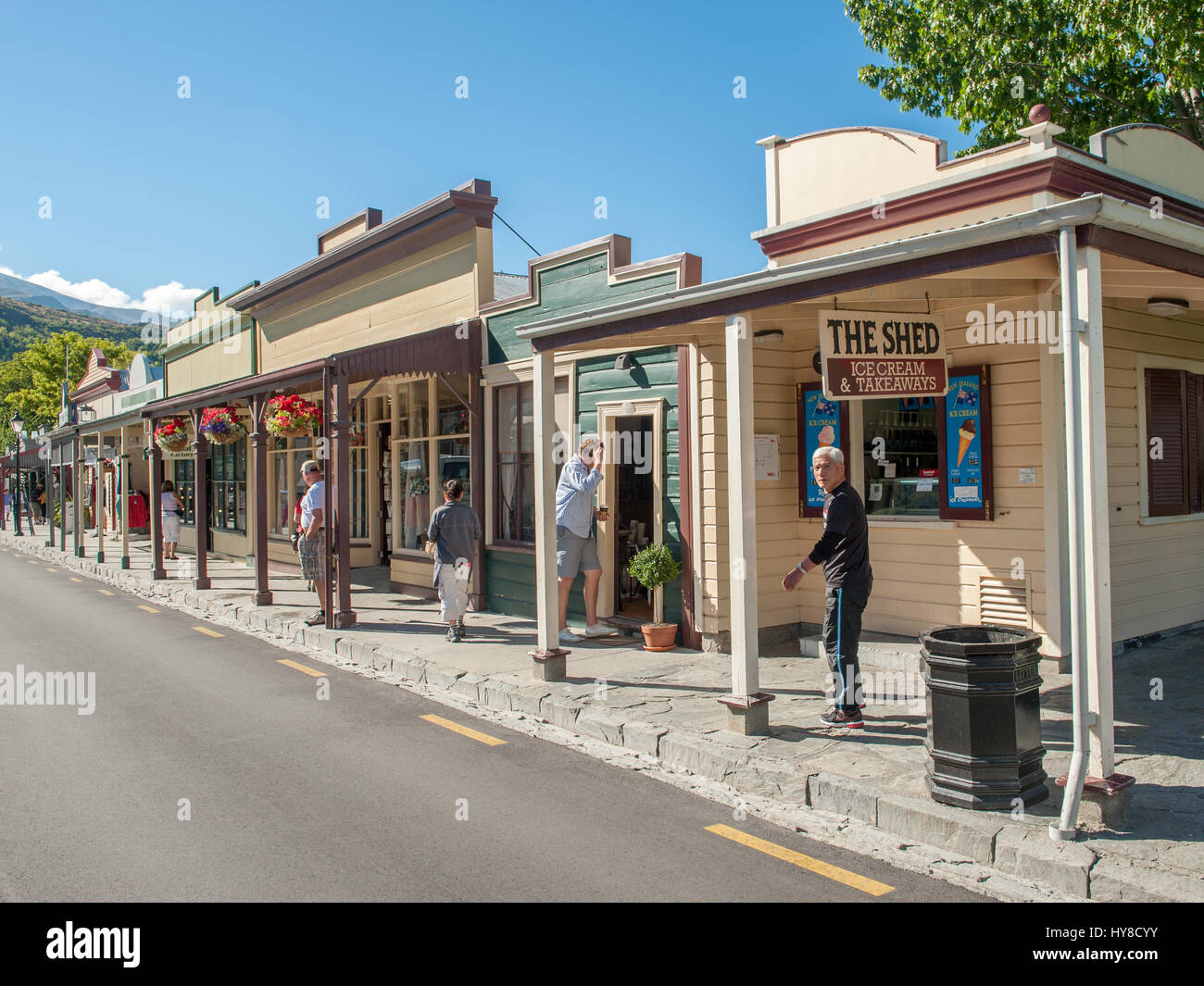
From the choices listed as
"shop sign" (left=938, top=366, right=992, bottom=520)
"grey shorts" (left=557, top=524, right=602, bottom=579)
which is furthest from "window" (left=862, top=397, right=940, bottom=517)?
"grey shorts" (left=557, top=524, right=602, bottom=579)

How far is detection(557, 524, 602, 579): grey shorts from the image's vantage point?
380 inches

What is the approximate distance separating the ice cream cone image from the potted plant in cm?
288

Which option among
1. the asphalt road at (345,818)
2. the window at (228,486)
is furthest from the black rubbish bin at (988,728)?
the window at (228,486)

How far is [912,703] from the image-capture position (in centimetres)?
714

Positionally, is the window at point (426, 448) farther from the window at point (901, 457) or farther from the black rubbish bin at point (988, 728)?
the black rubbish bin at point (988, 728)

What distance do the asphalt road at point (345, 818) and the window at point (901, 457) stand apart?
13.6 ft

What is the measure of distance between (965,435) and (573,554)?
402cm

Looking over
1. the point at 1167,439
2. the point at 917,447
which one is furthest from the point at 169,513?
the point at 1167,439

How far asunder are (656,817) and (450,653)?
4.68 meters

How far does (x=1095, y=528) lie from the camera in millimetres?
4520

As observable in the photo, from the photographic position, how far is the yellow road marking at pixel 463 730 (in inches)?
264
